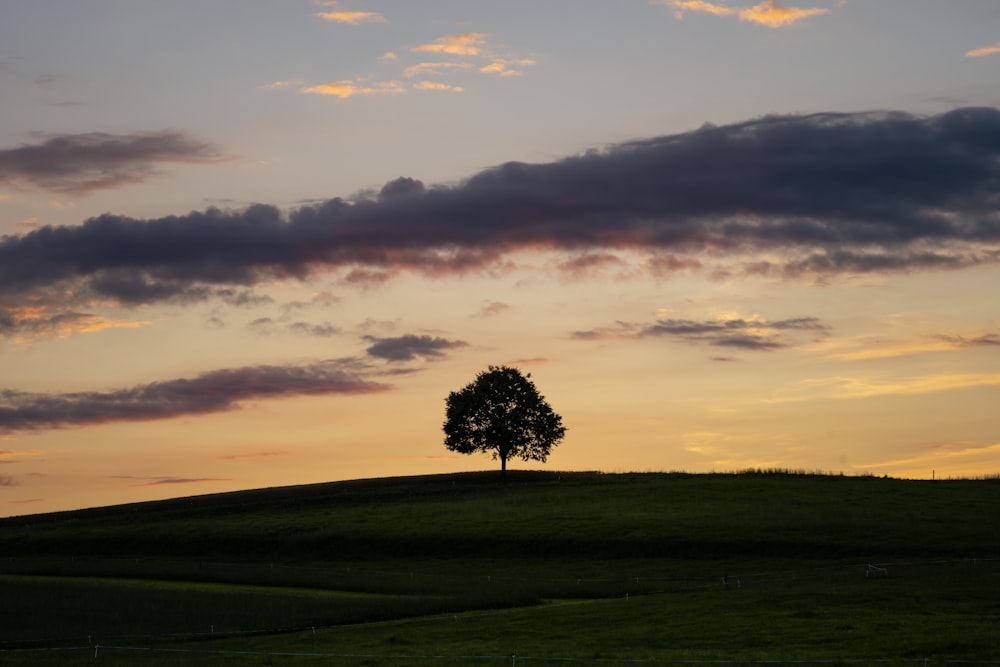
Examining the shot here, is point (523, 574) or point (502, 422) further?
point (502, 422)

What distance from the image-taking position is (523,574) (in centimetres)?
7356

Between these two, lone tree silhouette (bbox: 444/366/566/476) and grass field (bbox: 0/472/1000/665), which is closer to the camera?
grass field (bbox: 0/472/1000/665)

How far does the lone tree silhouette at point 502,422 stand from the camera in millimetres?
133125

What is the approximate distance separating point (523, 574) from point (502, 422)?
2341 inches

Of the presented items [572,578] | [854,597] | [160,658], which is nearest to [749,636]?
[854,597]

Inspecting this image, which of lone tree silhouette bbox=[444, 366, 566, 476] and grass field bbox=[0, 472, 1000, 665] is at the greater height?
lone tree silhouette bbox=[444, 366, 566, 476]

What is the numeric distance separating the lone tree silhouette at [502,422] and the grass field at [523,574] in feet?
17.7

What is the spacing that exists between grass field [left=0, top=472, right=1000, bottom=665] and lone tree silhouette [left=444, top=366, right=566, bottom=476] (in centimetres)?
539

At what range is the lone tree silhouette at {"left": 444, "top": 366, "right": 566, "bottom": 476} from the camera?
133 metres

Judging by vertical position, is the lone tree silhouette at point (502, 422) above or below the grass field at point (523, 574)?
above

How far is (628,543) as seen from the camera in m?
79.9

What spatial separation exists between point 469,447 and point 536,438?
328 inches

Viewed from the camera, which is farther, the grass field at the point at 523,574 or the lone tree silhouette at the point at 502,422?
the lone tree silhouette at the point at 502,422

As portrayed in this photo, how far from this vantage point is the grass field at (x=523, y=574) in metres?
42.4
